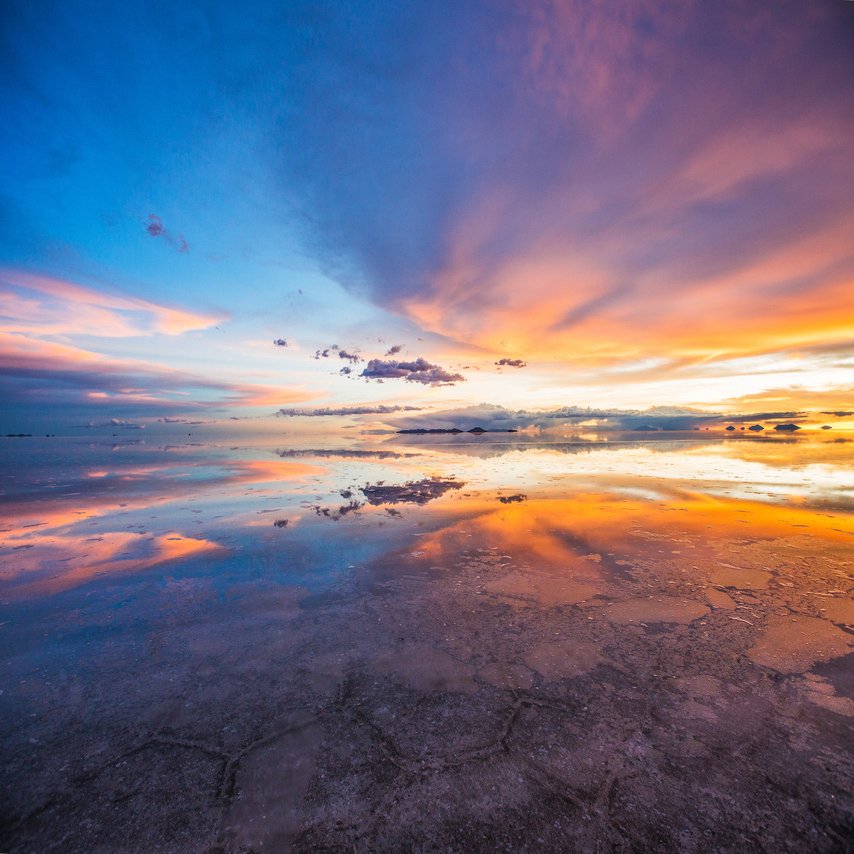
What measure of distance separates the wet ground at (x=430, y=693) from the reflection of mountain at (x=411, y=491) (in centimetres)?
531

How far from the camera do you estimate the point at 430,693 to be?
4.46 meters

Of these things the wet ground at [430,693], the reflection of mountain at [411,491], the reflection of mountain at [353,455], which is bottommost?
the reflection of mountain at [353,455]

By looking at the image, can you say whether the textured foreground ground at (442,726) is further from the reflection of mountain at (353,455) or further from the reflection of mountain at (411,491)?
the reflection of mountain at (353,455)

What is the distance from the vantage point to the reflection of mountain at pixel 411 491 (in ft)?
51.2

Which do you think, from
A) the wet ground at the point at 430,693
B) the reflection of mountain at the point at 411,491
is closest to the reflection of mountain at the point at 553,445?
the reflection of mountain at the point at 411,491

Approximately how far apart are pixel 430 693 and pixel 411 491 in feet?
43.0

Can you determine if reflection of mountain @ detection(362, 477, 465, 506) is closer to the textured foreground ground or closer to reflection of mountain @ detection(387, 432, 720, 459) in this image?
the textured foreground ground

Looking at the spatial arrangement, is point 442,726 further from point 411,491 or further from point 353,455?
point 353,455

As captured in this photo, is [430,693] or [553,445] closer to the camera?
[430,693]

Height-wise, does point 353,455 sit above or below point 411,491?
below

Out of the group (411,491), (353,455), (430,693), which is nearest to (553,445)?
(353,455)

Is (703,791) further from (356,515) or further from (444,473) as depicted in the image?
(444,473)

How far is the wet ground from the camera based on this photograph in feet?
10.1

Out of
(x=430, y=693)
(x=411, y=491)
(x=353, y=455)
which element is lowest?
(x=353, y=455)
